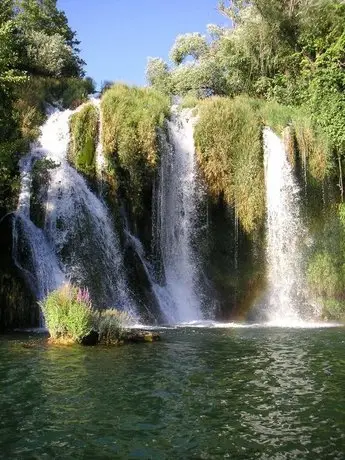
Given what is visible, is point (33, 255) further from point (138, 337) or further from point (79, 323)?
point (138, 337)

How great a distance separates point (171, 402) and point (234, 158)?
673 inches

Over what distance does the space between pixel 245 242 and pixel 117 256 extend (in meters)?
6.01

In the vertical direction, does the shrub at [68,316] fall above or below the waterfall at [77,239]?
below

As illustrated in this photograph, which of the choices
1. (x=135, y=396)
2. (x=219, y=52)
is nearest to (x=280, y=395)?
(x=135, y=396)

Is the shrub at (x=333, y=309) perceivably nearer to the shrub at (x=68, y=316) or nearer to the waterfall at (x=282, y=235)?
the waterfall at (x=282, y=235)

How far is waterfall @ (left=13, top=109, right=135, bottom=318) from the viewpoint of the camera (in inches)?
747

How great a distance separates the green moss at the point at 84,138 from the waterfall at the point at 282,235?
7.53 m

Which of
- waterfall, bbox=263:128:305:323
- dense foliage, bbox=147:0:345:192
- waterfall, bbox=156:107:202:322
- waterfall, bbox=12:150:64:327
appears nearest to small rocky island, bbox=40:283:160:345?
waterfall, bbox=12:150:64:327

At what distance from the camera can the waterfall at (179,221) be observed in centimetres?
2259

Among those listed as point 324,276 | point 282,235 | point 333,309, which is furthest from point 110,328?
point 282,235

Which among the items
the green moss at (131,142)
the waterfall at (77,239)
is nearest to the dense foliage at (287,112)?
the green moss at (131,142)

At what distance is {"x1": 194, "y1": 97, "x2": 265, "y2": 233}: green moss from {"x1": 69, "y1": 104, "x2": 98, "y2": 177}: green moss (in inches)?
180

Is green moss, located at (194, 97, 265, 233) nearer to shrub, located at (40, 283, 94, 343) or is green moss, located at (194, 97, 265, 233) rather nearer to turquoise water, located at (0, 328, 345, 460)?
turquoise water, located at (0, 328, 345, 460)

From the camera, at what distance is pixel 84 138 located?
22734 mm
